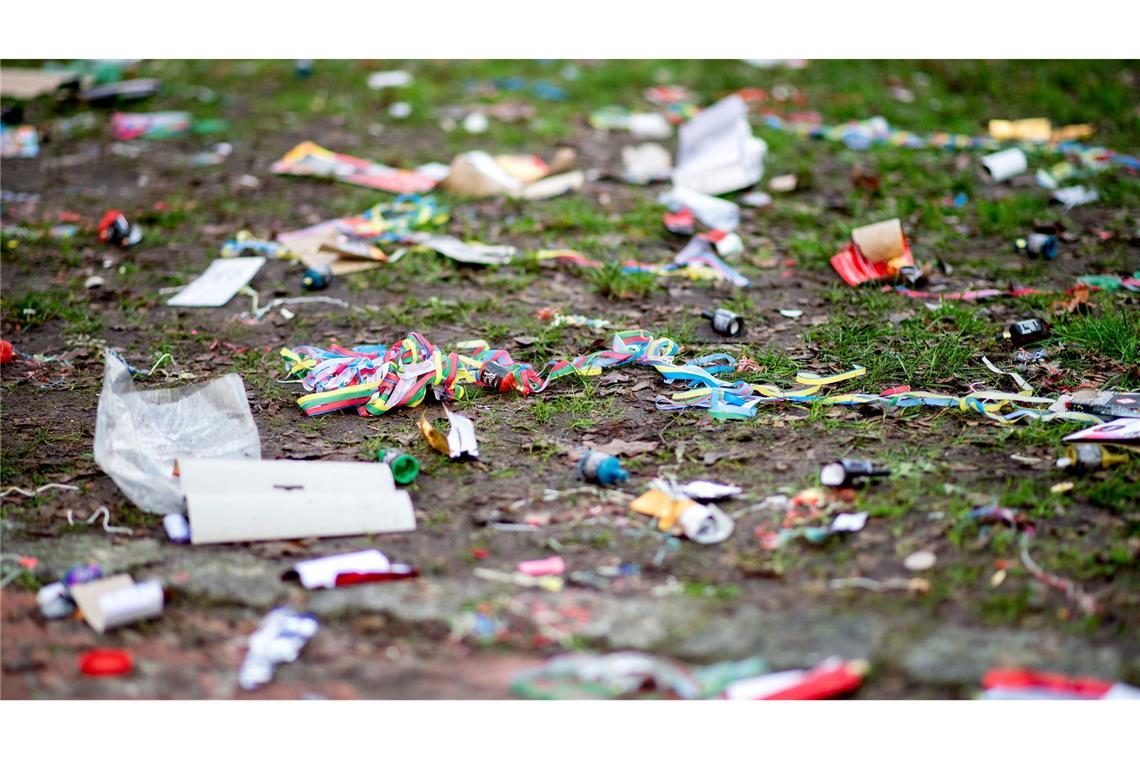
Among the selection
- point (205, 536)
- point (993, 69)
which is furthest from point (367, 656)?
point (993, 69)

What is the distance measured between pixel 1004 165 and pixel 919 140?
74 centimetres

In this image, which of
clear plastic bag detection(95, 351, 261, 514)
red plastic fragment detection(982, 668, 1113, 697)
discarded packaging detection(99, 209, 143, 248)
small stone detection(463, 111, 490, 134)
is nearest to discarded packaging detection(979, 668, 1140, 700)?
red plastic fragment detection(982, 668, 1113, 697)

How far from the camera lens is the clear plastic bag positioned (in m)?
2.91

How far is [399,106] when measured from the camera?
707 cm

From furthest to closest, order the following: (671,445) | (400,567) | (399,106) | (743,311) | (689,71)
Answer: (689,71) < (399,106) < (743,311) < (671,445) < (400,567)

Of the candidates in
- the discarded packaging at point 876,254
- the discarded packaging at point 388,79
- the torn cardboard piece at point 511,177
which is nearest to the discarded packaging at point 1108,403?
the discarded packaging at point 876,254

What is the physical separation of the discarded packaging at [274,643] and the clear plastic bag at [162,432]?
2.15 ft

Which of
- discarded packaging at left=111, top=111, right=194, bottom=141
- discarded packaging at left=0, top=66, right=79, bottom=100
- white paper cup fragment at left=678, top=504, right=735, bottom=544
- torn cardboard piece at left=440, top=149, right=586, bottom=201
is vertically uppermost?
white paper cup fragment at left=678, top=504, right=735, bottom=544

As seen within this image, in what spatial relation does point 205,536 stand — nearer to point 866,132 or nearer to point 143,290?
point 143,290

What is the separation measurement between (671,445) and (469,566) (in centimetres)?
90

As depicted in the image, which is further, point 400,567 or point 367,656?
point 400,567

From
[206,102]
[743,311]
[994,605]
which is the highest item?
[994,605]

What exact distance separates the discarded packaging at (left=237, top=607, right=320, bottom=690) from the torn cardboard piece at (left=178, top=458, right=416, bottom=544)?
1.21 ft

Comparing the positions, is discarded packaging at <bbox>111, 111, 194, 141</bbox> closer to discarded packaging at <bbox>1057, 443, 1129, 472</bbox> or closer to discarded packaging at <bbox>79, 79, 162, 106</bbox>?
discarded packaging at <bbox>79, 79, 162, 106</bbox>
